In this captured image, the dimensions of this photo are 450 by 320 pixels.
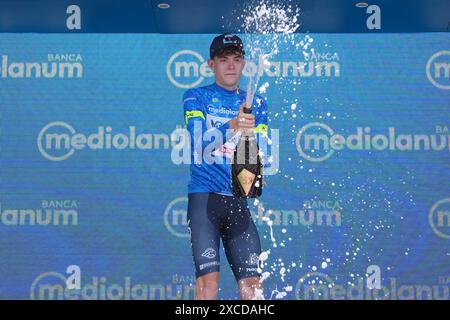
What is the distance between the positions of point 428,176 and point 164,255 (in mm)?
2265

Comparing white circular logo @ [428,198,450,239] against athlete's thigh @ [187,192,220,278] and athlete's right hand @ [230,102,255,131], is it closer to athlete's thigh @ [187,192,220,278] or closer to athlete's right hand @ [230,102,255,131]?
athlete's right hand @ [230,102,255,131]

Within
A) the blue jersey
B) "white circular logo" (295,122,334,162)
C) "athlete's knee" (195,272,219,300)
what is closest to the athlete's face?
the blue jersey

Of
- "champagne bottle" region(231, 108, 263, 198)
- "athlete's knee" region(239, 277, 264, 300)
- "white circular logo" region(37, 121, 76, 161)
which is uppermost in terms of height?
"white circular logo" region(37, 121, 76, 161)

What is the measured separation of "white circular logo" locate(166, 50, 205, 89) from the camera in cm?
614

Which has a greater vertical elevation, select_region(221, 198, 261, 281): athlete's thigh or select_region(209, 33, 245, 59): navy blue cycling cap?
select_region(209, 33, 245, 59): navy blue cycling cap

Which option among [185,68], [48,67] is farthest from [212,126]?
[48,67]

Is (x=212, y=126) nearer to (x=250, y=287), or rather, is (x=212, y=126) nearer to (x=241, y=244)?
(x=241, y=244)

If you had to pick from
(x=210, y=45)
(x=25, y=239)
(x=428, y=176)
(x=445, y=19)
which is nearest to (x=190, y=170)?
(x=210, y=45)

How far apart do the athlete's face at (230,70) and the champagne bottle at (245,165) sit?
1.10ft

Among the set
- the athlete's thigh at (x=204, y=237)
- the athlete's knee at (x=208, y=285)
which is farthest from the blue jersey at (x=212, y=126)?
the athlete's knee at (x=208, y=285)

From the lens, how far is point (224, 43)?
18.8 feet

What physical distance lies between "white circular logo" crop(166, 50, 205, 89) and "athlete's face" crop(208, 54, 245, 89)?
0.43m

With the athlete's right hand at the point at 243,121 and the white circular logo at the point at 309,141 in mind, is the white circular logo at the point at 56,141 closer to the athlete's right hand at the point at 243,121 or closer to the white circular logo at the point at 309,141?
the athlete's right hand at the point at 243,121

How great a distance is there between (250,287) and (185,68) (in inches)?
80.9
